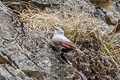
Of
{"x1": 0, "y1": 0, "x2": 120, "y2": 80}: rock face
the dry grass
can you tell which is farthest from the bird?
the dry grass

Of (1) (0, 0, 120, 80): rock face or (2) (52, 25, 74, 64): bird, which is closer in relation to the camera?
(1) (0, 0, 120, 80): rock face

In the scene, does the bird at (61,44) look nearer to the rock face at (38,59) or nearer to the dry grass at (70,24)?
the rock face at (38,59)

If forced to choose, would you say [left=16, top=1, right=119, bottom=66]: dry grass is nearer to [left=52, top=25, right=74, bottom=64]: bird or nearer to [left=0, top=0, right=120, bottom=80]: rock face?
[left=0, top=0, right=120, bottom=80]: rock face

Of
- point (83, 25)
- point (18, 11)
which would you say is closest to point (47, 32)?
point (83, 25)

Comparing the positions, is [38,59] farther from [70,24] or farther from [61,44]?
[70,24]

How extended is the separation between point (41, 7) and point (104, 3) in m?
1.20

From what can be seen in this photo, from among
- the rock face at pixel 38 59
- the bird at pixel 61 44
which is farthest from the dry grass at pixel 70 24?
the bird at pixel 61 44

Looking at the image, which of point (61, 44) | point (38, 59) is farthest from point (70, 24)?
point (38, 59)

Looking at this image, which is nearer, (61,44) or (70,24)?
(61,44)

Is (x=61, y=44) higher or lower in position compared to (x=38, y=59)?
higher

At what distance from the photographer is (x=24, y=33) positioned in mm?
4055

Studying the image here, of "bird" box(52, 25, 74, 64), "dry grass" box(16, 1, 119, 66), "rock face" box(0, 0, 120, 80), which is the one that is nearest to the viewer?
"rock face" box(0, 0, 120, 80)

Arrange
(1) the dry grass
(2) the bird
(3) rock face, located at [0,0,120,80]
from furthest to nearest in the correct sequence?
(1) the dry grass < (2) the bird < (3) rock face, located at [0,0,120,80]

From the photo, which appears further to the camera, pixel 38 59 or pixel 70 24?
pixel 70 24
